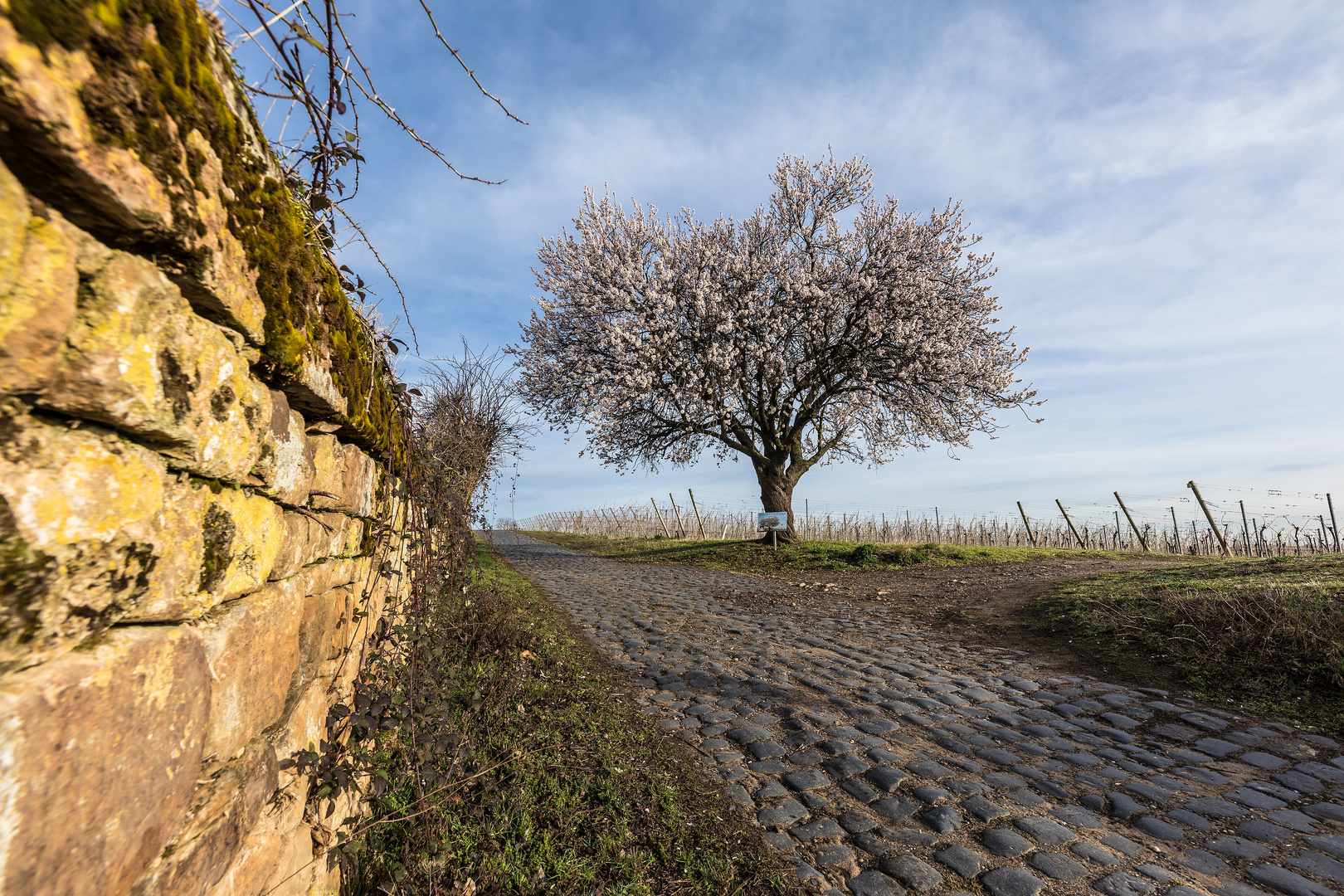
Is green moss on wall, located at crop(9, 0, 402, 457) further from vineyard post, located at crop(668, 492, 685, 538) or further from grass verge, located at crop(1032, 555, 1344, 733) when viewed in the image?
vineyard post, located at crop(668, 492, 685, 538)

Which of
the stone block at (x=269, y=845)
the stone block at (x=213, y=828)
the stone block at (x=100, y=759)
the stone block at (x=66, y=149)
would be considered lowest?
the stone block at (x=269, y=845)

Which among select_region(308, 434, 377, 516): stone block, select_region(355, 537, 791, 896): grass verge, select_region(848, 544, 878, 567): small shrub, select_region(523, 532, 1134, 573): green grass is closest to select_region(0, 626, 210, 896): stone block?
select_region(308, 434, 377, 516): stone block

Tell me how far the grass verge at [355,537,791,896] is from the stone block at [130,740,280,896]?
109 cm

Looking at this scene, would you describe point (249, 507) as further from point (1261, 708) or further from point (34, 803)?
point (1261, 708)

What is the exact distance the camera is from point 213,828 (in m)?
1.46

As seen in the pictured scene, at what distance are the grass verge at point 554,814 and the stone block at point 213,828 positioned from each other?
1.09 meters

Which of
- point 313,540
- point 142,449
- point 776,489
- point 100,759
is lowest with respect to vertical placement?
point 100,759

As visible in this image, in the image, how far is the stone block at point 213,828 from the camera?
1.28 meters

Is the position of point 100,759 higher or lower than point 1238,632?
higher

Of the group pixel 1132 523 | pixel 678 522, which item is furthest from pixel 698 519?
pixel 1132 523

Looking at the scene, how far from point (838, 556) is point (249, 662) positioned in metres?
13.7

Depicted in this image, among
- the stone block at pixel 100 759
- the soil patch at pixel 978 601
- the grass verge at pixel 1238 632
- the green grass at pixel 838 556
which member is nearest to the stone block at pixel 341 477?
the stone block at pixel 100 759

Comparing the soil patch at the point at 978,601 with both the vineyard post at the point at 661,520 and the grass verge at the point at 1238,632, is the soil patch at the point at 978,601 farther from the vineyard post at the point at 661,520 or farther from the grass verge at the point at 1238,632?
the vineyard post at the point at 661,520

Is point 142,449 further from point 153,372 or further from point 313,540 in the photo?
point 313,540
